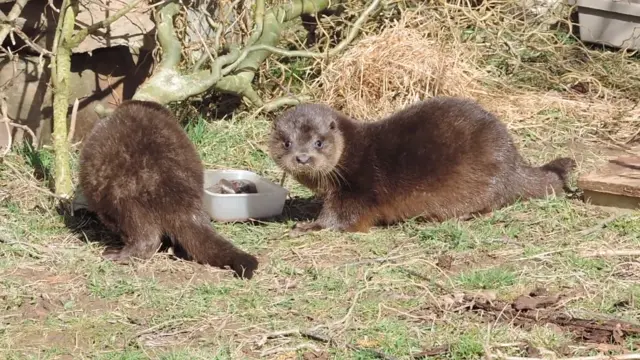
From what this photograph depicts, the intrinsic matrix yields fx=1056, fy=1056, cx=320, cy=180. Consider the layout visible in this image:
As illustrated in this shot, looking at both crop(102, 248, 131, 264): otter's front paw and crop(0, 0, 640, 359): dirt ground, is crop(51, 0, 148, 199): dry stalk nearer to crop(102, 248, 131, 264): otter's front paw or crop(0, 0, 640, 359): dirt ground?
crop(0, 0, 640, 359): dirt ground

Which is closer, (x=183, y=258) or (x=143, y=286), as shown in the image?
(x=143, y=286)

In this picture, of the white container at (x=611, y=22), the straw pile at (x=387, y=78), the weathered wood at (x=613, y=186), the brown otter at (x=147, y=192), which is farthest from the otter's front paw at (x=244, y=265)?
the white container at (x=611, y=22)

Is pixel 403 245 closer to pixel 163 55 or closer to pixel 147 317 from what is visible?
pixel 147 317

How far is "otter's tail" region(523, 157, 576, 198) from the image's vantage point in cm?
592

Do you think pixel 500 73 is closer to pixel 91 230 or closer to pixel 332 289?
pixel 91 230

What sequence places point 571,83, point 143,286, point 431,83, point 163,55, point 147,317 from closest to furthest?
point 147,317
point 143,286
point 163,55
point 431,83
point 571,83

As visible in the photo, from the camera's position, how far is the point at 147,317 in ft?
14.7

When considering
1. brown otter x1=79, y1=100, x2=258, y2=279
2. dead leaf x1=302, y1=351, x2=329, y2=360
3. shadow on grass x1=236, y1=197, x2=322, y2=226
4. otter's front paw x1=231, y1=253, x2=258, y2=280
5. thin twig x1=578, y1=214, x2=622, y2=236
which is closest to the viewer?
dead leaf x1=302, y1=351, x2=329, y2=360

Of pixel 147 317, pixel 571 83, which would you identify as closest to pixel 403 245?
pixel 147 317

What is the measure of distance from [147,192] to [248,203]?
0.77 meters

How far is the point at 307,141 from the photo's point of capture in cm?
571

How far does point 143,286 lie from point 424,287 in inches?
50.7

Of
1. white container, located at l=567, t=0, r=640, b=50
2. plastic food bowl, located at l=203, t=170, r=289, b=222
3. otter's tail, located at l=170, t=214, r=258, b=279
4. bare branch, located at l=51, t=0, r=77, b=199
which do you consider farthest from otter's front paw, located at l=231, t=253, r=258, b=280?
white container, located at l=567, t=0, r=640, b=50

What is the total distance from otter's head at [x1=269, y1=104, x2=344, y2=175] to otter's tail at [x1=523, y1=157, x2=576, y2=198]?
1096mm
